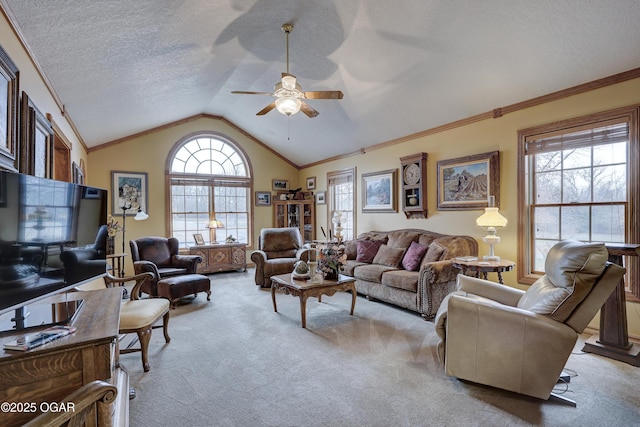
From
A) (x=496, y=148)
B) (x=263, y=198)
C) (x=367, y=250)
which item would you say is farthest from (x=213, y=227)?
(x=496, y=148)

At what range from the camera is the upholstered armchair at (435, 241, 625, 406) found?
2016 millimetres

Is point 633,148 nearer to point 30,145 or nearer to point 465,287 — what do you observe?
point 465,287

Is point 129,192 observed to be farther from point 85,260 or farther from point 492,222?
point 492,222

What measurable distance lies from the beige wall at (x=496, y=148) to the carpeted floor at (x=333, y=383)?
156cm

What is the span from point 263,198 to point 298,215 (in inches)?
38.7

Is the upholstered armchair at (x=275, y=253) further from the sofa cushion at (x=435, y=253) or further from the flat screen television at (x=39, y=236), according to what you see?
the flat screen television at (x=39, y=236)

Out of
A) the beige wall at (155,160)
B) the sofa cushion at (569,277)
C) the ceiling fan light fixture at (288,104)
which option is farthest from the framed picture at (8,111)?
the beige wall at (155,160)

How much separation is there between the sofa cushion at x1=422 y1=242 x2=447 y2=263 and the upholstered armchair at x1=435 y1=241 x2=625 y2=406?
5.53 feet

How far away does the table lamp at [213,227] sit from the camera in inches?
269

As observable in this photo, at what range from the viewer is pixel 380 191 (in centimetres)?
588

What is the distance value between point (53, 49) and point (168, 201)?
4.51 metres

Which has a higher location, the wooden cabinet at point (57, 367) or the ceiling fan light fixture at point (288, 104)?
the ceiling fan light fixture at point (288, 104)

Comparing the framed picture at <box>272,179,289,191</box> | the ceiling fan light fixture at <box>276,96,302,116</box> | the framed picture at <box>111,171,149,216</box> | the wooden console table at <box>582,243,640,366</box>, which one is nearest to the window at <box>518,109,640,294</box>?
the wooden console table at <box>582,243,640,366</box>

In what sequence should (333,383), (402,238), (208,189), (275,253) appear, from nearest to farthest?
(333,383)
(402,238)
(275,253)
(208,189)
